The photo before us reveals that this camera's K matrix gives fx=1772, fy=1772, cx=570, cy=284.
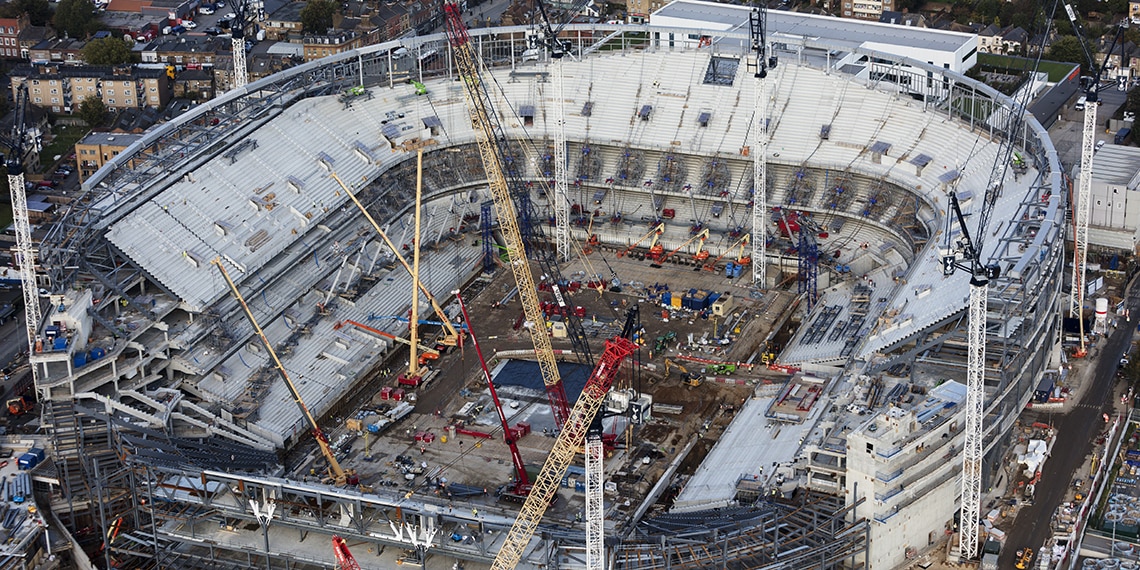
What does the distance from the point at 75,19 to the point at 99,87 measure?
68.2 ft

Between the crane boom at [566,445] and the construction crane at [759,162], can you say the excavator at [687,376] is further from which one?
the crane boom at [566,445]

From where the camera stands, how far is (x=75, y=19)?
183000 mm

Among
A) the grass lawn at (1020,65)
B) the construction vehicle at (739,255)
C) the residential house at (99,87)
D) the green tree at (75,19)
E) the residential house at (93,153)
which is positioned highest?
the green tree at (75,19)

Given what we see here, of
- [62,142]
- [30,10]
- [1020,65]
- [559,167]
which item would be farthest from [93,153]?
[1020,65]

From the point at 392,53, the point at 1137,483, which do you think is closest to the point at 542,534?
the point at 1137,483

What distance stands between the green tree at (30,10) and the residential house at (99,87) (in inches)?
→ 792

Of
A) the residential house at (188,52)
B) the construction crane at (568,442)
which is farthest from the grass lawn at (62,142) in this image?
the construction crane at (568,442)

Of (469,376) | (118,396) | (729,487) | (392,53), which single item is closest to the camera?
(729,487)

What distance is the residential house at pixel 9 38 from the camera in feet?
591

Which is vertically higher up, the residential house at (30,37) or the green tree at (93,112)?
the residential house at (30,37)

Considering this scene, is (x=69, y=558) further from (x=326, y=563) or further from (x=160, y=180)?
(x=160, y=180)

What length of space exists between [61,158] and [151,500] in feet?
217

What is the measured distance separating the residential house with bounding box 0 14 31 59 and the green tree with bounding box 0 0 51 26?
9.64 feet

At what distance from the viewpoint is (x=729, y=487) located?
97125 mm
